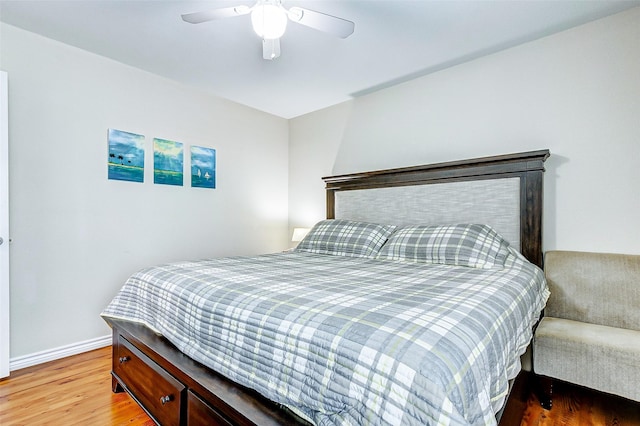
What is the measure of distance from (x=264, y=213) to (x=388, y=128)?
1781 mm

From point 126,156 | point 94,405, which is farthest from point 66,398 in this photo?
point 126,156

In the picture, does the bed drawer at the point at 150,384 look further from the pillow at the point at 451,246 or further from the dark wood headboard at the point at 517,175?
the dark wood headboard at the point at 517,175

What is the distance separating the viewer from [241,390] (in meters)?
1.17

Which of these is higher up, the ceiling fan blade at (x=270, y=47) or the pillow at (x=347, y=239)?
the ceiling fan blade at (x=270, y=47)

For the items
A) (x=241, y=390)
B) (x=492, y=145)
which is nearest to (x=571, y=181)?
(x=492, y=145)

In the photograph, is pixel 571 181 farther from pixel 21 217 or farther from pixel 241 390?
pixel 21 217

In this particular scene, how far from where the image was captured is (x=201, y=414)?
4.05 ft

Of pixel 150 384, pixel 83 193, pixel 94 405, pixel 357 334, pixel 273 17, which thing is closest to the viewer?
pixel 357 334

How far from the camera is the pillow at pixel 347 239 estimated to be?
268cm

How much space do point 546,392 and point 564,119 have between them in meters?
1.82

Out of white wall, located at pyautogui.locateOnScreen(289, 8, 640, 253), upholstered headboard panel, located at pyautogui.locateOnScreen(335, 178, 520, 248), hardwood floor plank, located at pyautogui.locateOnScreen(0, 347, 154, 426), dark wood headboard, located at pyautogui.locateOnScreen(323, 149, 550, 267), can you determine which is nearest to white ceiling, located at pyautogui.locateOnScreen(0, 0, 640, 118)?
white wall, located at pyautogui.locateOnScreen(289, 8, 640, 253)

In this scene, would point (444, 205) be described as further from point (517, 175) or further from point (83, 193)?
point (83, 193)

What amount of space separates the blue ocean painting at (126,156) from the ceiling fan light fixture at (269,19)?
68.3 inches

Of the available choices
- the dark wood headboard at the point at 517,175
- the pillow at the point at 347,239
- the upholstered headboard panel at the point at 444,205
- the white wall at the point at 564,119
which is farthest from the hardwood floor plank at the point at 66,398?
the white wall at the point at 564,119
